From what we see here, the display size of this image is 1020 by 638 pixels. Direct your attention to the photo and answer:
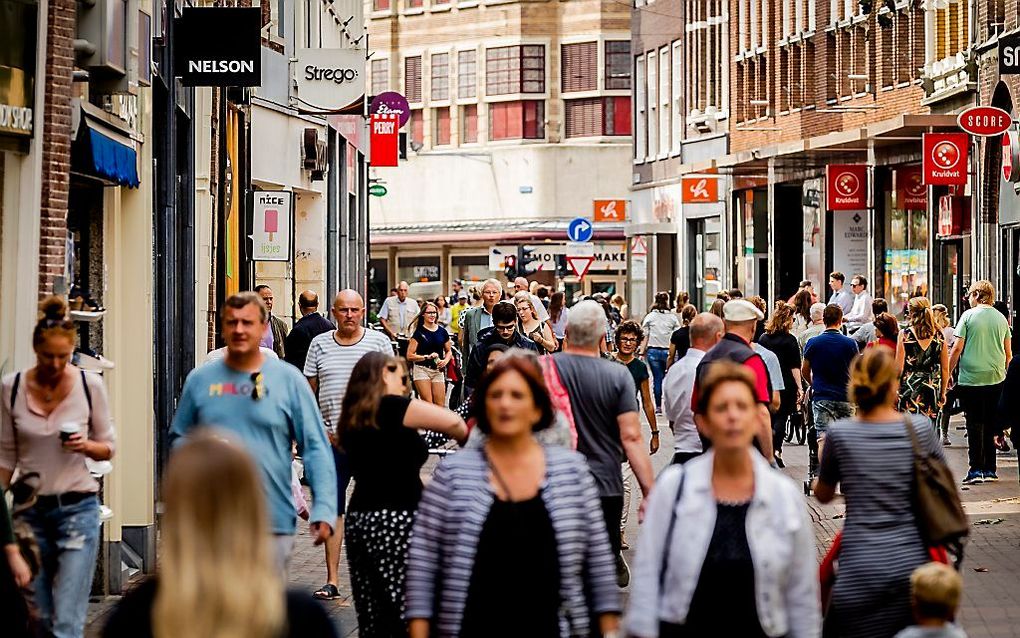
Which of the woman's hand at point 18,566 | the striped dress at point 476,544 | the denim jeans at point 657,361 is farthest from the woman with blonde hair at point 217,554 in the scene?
the denim jeans at point 657,361

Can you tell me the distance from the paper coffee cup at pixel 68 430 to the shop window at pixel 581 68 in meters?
57.3

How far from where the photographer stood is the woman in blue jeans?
30.2m

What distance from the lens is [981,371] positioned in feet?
63.5

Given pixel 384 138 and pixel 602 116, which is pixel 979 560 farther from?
pixel 602 116

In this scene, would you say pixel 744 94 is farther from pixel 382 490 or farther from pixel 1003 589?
pixel 382 490

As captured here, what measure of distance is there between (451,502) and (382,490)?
174cm

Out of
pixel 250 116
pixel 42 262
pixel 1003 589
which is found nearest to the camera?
pixel 42 262

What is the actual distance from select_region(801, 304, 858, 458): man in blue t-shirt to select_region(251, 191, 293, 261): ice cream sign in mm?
7402

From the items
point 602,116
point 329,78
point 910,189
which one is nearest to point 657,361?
point 329,78

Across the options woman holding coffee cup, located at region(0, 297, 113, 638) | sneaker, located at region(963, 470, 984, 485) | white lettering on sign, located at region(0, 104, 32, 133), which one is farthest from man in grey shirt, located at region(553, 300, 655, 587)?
sneaker, located at region(963, 470, 984, 485)

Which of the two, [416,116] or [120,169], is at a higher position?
[416,116]

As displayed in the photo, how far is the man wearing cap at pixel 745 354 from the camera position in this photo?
38.4ft

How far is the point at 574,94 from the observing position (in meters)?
65.6

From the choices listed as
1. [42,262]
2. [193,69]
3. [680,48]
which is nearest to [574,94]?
[680,48]
